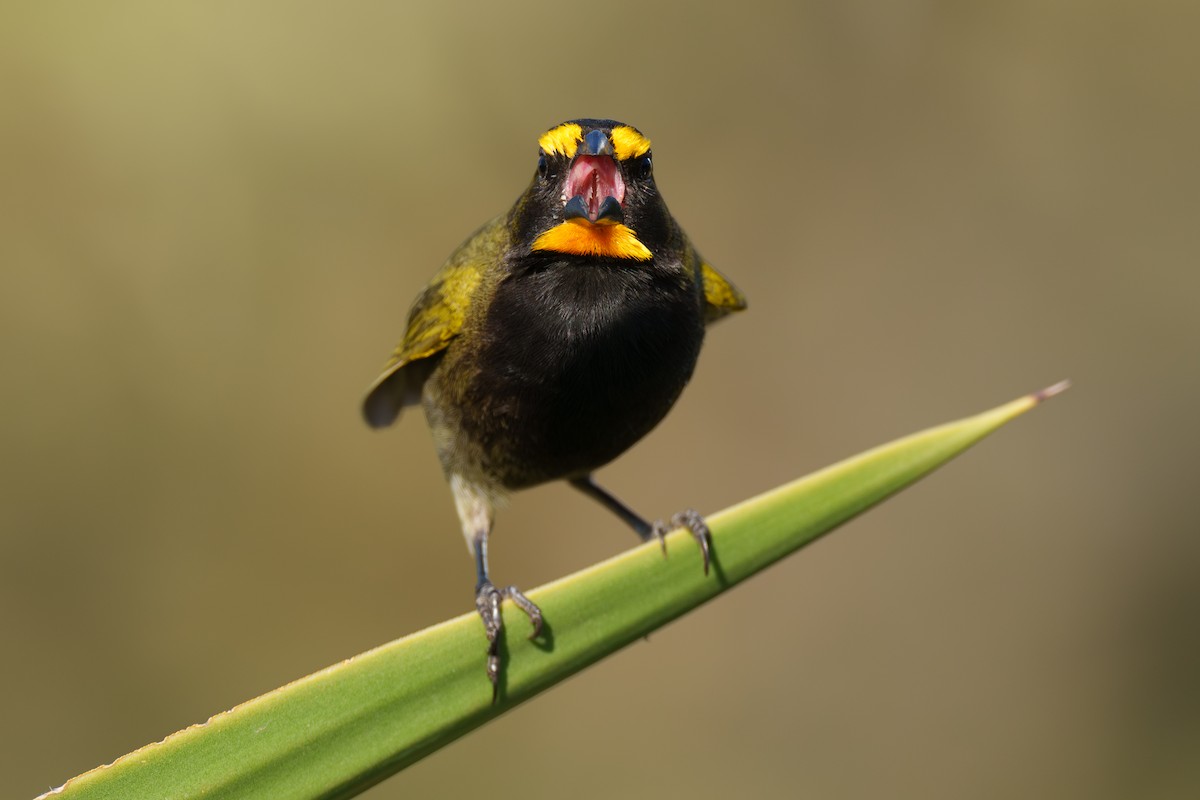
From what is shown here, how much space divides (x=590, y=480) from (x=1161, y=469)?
3.03 m

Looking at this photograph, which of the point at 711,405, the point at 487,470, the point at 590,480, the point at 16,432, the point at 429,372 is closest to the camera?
the point at 487,470

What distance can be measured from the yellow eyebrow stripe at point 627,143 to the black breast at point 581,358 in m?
0.26

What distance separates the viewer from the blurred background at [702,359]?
5348 mm

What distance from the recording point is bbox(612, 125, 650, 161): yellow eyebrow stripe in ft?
8.68

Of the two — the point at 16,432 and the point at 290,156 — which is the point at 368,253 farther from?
the point at 16,432

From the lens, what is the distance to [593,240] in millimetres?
2680

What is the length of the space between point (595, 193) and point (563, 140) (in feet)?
0.47

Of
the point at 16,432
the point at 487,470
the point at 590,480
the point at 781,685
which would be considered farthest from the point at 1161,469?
the point at 16,432

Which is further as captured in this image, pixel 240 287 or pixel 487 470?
pixel 240 287

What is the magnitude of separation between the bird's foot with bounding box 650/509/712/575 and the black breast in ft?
0.88

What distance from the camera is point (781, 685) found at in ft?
18.2

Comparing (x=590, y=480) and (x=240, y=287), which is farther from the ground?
(x=240, y=287)

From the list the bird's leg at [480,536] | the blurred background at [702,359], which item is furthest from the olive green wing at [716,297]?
the blurred background at [702,359]

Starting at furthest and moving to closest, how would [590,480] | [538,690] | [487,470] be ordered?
1. [590,480]
2. [487,470]
3. [538,690]
